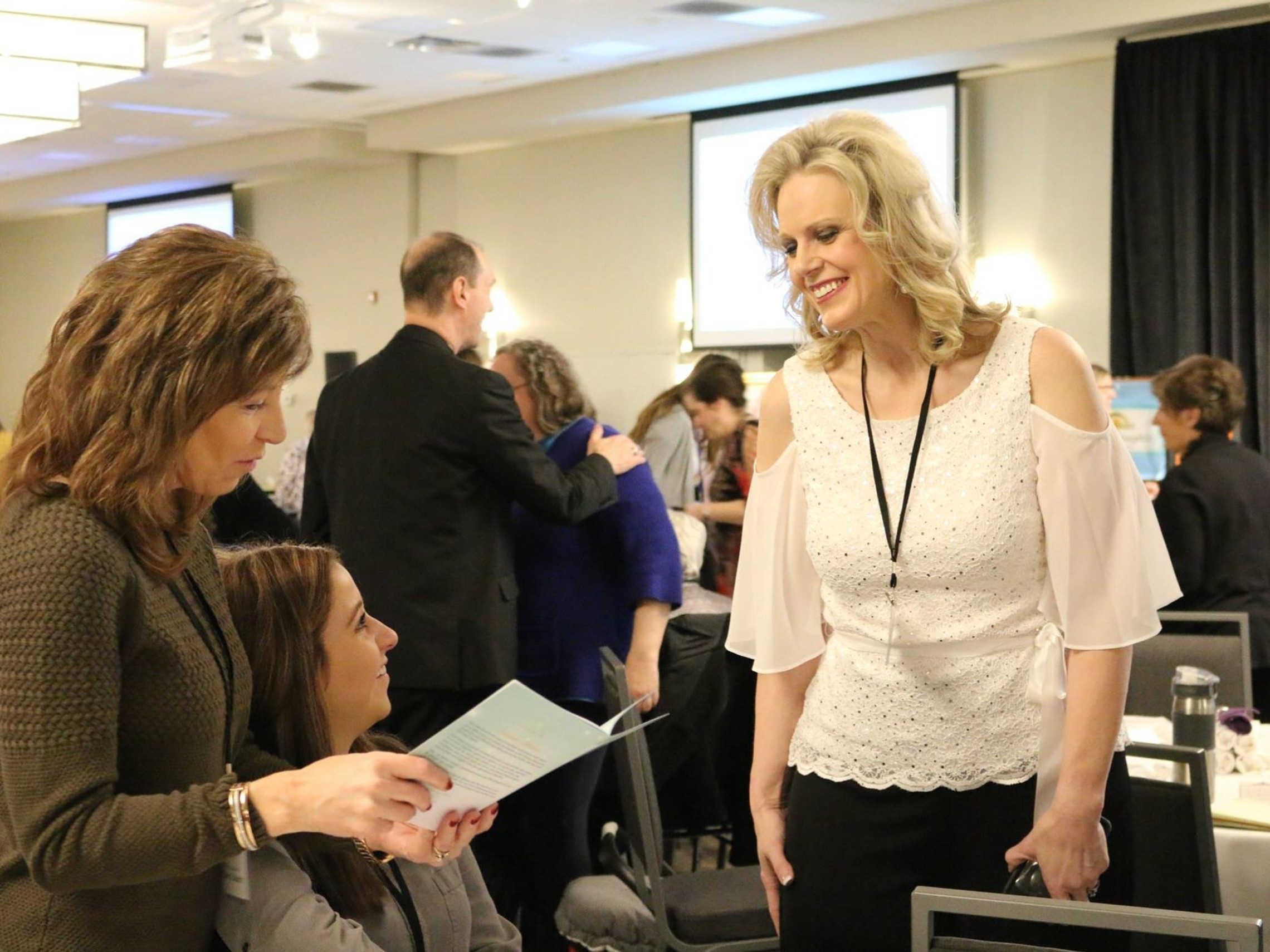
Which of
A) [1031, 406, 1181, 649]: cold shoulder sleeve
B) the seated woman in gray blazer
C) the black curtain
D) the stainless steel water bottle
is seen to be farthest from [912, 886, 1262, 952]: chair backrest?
the black curtain

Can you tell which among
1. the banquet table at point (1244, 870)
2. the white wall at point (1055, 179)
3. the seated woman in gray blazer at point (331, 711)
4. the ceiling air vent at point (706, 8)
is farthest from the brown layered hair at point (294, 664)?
the white wall at point (1055, 179)

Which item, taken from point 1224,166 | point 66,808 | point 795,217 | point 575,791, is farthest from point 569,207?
point 66,808

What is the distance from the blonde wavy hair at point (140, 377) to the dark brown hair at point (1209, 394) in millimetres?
4161

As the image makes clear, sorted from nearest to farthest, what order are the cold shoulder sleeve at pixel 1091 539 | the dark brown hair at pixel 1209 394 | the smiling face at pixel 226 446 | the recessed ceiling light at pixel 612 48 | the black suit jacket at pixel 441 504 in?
1. the smiling face at pixel 226 446
2. the cold shoulder sleeve at pixel 1091 539
3. the black suit jacket at pixel 441 504
4. the dark brown hair at pixel 1209 394
5. the recessed ceiling light at pixel 612 48

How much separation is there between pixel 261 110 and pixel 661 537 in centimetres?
840

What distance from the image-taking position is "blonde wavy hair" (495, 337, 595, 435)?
12.3 ft

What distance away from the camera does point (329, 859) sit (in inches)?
72.4

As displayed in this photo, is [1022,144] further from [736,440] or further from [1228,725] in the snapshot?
[1228,725]

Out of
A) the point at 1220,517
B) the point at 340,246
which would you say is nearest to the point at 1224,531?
the point at 1220,517

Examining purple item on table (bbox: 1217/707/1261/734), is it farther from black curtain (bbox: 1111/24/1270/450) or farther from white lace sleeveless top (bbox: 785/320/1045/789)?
black curtain (bbox: 1111/24/1270/450)

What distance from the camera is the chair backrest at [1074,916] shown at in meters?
1.51

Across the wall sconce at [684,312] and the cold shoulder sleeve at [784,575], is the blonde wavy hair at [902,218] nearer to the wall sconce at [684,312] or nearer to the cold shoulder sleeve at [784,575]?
the cold shoulder sleeve at [784,575]

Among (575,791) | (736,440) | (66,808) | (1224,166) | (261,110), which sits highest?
(261,110)

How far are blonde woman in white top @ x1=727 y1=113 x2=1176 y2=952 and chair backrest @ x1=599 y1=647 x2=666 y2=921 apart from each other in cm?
84
